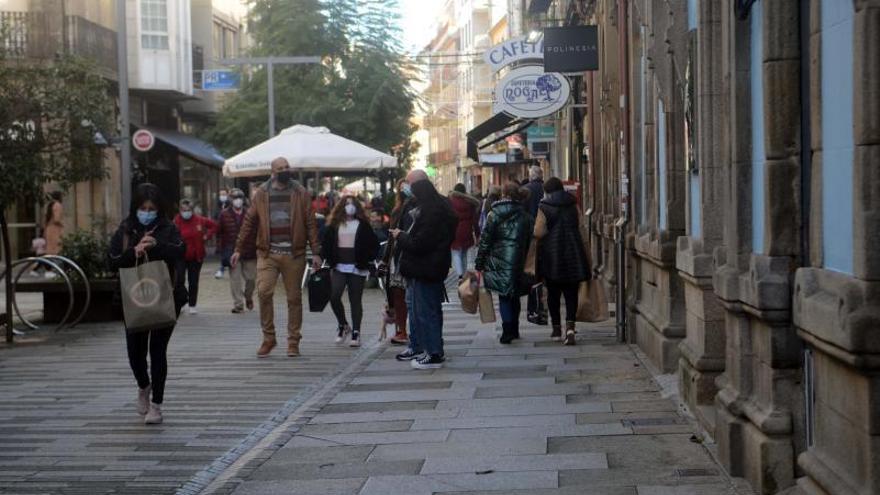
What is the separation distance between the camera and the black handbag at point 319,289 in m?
14.7

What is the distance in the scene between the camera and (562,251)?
1509cm

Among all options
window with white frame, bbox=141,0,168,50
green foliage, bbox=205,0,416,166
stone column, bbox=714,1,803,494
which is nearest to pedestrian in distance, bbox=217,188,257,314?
stone column, bbox=714,1,803,494

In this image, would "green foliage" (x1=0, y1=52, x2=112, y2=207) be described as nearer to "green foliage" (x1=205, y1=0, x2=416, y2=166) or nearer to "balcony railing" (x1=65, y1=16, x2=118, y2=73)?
"balcony railing" (x1=65, y1=16, x2=118, y2=73)

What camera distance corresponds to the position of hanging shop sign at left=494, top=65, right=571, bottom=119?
21.4 metres

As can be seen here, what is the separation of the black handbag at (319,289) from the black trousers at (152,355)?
4406 millimetres

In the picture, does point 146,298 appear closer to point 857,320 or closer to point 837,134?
point 837,134

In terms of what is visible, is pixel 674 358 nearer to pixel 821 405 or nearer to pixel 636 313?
pixel 636 313

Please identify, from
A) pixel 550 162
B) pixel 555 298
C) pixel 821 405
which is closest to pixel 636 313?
pixel 555 298

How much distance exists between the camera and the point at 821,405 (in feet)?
19.6

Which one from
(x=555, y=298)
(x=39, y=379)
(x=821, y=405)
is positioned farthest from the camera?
(x=555, y=298)

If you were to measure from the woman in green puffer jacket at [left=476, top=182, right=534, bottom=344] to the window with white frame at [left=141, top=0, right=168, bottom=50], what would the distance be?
28204 millimetres

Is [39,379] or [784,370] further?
[39,379]

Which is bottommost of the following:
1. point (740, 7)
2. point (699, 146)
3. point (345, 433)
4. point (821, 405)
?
point (345, 433)

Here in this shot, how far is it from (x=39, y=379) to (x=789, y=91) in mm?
8300
